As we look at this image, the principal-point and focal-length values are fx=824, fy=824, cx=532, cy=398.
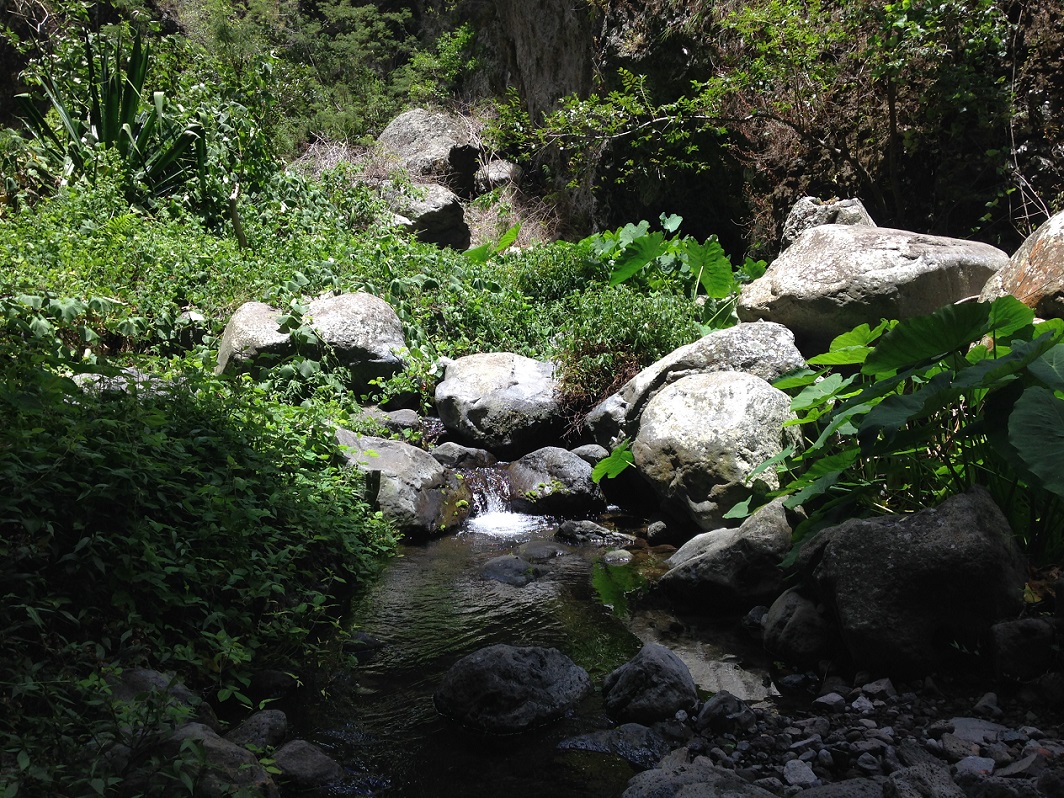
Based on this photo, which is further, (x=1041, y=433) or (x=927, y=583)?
(x=927, y=583)

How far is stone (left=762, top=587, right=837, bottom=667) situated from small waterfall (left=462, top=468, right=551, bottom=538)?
114 inches

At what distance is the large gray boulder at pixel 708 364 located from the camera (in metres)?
7.06

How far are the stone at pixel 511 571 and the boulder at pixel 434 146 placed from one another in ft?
35.9

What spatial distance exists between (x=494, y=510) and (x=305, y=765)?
4.43 m

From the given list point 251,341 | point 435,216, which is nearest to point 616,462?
point 251,341

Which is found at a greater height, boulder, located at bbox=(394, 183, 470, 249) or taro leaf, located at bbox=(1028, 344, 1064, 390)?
boulder, located at bbox=(394, 183, 470, 249)

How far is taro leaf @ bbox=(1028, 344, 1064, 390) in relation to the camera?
11.4 ft

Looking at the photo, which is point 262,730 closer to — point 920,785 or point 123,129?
point 920,785

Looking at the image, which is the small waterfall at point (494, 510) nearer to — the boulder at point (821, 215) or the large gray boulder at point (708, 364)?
the large gray boulder at point (708, 364)

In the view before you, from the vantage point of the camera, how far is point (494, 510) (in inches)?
294

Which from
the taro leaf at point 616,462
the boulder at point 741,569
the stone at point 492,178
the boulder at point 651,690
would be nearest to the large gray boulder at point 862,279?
the taro leaf at point 616,462

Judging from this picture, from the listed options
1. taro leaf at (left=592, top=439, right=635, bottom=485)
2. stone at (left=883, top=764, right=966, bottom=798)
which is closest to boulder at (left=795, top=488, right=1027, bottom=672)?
stone at (left=883, top=764, right=966, bottom=798)

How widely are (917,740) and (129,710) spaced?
112 inches

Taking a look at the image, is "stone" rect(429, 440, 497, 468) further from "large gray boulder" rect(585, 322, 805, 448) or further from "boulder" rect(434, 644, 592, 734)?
"boulder" rect(434, 644, 592, 734)
